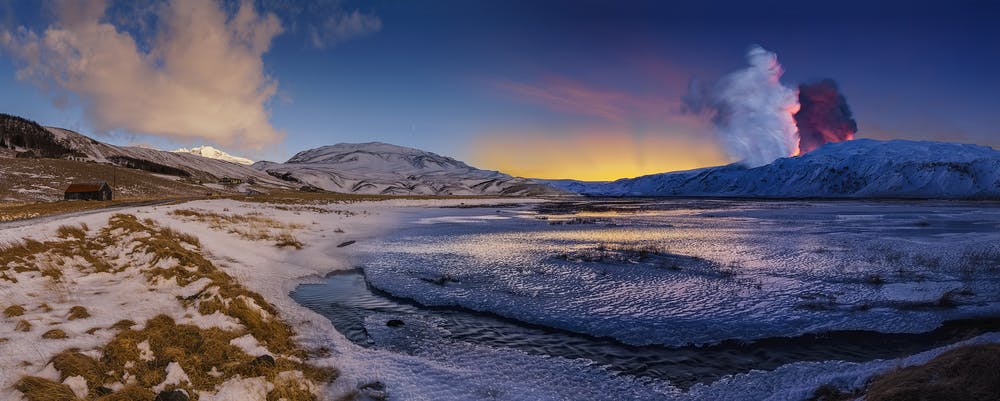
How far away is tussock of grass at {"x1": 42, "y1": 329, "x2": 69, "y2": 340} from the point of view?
8.37 metres

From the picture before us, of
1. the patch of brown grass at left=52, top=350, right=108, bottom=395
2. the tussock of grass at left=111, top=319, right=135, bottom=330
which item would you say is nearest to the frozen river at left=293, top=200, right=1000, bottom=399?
the tussock of grass at left=111, top=319, right=135, bottom=330

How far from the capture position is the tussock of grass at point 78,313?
975cm

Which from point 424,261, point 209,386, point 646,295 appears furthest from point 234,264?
point 646,295

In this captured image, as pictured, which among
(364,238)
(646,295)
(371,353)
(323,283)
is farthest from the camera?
(364,238)

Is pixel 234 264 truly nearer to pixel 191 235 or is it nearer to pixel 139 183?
pixel 191 235

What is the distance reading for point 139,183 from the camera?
4348 inches

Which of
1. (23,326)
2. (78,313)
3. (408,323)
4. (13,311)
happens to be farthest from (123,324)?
(408,323)

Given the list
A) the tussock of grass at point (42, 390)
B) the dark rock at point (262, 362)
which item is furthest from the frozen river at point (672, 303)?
the tussock of grass at point (42, 390)

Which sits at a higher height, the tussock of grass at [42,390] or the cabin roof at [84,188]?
the cabin roof at [84,188]

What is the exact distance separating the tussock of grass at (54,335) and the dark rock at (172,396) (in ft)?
11.1

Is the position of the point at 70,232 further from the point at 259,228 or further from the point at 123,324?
the point at 123,324

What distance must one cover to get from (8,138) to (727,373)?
211481mm

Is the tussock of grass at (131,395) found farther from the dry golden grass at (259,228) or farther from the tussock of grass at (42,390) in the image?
the dry golden grass at (259,228)

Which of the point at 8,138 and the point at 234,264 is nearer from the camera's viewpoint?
the point at 234,264
